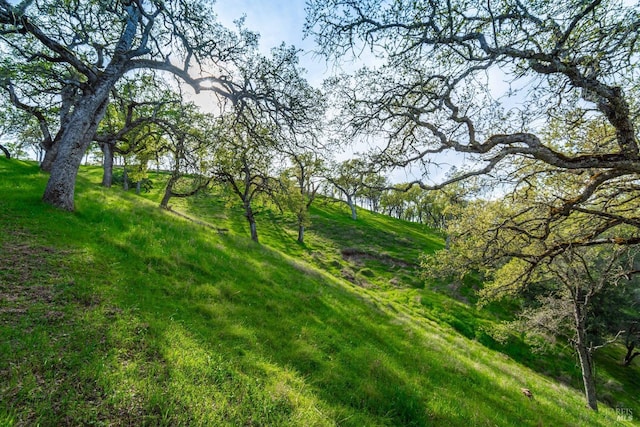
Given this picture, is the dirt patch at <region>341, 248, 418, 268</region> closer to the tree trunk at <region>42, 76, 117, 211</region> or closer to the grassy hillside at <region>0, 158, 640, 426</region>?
the grassy hillside at <region>0, 158, 640, 426</region>

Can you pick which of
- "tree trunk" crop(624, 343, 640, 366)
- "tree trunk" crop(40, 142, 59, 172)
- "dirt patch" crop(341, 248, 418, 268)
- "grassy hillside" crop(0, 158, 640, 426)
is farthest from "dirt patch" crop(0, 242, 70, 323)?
"tree trunk" crop(624, 343, 640, 366)

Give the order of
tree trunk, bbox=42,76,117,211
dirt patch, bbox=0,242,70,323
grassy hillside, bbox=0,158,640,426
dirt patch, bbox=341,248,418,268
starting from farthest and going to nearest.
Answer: dirt patch, bbox=341,248,418,268 → tree trunk, bbox=42,76,117,211 → dirt patch, bbox=0,242,70,323 → grassy hillside, bbox=0,158,640,426

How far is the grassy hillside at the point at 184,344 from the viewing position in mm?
4246

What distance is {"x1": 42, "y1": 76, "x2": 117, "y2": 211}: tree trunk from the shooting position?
33.0 ft

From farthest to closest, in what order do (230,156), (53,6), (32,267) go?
1. (230,156)
2. (53,6)
3. (32,267)

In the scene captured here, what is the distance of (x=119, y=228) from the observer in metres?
10.6

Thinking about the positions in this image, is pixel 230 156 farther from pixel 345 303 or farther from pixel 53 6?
pixel 345 303

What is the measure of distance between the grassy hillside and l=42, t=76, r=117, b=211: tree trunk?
21.1 inches

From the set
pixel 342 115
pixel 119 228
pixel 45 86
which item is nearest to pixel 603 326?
pixel 342 115

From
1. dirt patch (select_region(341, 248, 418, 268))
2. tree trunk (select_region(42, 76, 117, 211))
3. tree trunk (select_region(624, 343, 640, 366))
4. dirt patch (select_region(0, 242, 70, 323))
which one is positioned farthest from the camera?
dirt patch (select_region(341, 248, 418, 268))

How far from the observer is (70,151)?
33.1 ft

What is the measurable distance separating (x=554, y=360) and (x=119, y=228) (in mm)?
38433

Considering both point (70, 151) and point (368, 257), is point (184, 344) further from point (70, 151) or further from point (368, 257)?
point (368, 257)

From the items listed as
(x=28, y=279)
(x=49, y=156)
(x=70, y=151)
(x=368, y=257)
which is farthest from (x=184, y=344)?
(x=368, y=257)
